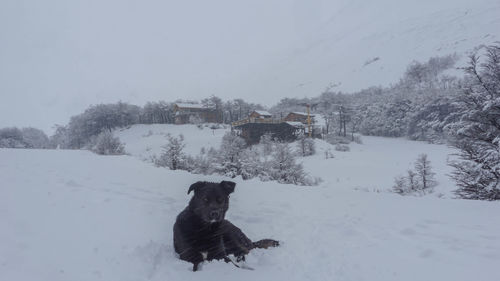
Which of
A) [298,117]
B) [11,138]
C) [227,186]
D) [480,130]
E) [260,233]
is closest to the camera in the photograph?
[227,186]

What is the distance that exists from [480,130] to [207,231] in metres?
11.5

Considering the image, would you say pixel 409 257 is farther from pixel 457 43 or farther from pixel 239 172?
pixel 457 43

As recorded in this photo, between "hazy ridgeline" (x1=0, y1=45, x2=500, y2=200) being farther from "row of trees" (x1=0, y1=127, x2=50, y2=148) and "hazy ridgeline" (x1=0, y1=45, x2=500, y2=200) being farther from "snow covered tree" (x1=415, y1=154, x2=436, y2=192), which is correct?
"snow covered tree" (x1=415, y1=154, x2=436, y2=192)

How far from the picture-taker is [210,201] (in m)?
3.51

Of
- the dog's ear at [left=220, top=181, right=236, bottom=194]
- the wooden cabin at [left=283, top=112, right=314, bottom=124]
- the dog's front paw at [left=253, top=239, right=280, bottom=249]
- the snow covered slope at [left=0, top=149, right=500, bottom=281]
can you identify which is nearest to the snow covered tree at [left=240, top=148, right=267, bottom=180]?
the snow covered slope at [left=0, top=149, right=500, bottom=281]

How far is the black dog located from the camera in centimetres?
337

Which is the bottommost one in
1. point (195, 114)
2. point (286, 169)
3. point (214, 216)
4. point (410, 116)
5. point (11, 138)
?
point (286, 169)

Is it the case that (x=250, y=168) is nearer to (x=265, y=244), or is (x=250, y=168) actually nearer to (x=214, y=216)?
(x=265, y=244)

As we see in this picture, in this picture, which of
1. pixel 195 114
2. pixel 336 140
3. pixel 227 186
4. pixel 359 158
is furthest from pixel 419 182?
pixel 195 114

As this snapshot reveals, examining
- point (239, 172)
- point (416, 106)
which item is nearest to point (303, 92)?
point (416, 106)

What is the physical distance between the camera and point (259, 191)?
25.0 ft

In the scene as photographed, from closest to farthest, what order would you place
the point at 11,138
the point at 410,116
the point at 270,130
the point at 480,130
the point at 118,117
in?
the point at 480,130 < the point at 11,138 < the point at 270,130 < the point at 410,116 < the point at 118,117

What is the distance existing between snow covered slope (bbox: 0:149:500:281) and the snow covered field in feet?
0.05

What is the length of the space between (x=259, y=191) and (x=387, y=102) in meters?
60.7
